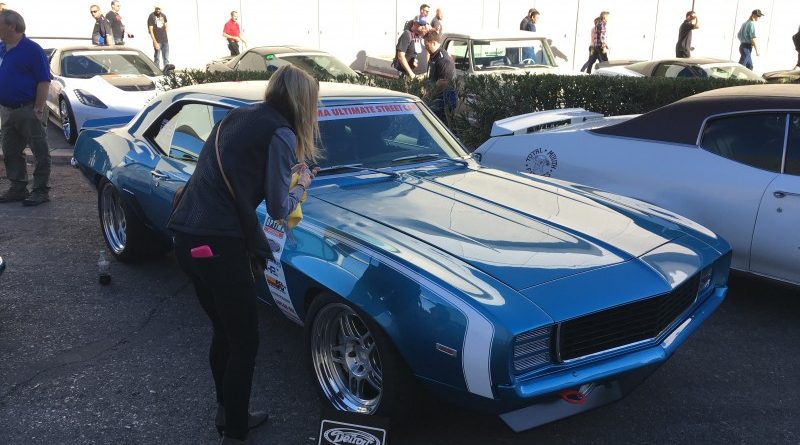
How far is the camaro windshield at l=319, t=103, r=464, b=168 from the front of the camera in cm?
447

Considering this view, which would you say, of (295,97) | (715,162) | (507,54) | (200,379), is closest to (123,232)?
(200,379)

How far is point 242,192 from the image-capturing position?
2.89 metres

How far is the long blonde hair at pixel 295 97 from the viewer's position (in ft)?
9.57

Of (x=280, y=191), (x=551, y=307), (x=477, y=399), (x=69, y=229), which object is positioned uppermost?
(x=280, y=191)

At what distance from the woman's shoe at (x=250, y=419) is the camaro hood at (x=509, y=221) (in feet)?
3.45

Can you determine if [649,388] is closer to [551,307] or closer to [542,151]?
[551,307]

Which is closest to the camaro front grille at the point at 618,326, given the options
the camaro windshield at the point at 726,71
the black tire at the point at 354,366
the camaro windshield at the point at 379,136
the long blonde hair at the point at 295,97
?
the black tire at the point at 354,366

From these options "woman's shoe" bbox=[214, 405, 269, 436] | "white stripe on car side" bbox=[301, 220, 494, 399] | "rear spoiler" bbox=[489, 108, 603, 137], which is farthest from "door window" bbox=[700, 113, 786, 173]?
"woman's shoe" bbox=[214, 405, 269, 436]

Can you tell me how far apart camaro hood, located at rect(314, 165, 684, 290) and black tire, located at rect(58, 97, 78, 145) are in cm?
729

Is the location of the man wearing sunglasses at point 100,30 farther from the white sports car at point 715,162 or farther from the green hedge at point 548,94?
the white sports car at point 715,162

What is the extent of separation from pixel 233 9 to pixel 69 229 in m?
15.9

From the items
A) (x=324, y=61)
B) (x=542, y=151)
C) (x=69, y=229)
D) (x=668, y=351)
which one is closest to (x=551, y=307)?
(x=668, y=351)

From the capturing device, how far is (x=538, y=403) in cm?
300

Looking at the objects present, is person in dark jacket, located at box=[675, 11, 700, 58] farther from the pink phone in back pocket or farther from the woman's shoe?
the pink phone in back pocket
